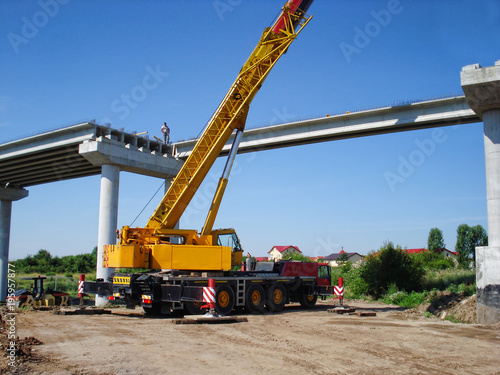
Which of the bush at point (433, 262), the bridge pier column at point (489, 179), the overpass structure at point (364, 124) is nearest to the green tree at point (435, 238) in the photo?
the bush at point (433, 262)

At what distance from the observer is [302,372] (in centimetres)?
747

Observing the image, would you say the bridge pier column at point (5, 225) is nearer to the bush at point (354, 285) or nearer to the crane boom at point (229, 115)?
the bush at point (354, 285)

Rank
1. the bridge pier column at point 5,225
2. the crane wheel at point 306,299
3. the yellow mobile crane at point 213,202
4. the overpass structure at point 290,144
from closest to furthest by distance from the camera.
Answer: the overpass structure at point 290,144 → the yellow mobile crane at point 213,202 → the crane wheel at point 306,299 → the bridge pier column at point 5,225

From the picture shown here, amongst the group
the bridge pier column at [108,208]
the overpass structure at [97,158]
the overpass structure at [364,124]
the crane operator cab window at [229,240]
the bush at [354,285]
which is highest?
the overpass structure at [364,124]

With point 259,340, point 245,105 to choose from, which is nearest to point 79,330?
point 259,340

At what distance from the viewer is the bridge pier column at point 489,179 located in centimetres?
1536

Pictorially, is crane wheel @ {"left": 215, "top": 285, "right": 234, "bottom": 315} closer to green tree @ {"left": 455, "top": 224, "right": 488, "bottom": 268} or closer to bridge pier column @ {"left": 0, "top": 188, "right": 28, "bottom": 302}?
bridge pier column @ {"left": 0, "top": 188, "right": 28, "bottom": 302}

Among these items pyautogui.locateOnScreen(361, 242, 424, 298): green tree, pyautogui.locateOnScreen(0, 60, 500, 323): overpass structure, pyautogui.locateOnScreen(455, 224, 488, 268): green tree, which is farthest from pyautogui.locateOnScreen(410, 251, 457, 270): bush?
pyautogui.locateOnScreen(455, 224, 488, 268): green tree

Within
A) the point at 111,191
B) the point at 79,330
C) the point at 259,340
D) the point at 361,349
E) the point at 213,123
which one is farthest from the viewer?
the point at 111,191

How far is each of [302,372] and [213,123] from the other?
1245cm

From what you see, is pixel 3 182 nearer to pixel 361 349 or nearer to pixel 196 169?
pixel 196 169

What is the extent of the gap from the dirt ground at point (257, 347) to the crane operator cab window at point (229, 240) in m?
3.56

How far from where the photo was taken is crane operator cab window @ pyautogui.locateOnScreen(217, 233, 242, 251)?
17469 mm

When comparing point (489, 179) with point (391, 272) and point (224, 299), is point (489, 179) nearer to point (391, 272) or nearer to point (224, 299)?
point (224, 299)
